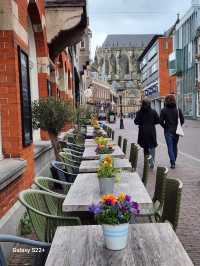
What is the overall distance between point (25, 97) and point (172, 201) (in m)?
3.53

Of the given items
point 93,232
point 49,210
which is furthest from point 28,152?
point 93,232

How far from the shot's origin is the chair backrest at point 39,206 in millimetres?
3807

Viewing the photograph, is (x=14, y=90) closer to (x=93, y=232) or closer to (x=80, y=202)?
(x=80, y=202)

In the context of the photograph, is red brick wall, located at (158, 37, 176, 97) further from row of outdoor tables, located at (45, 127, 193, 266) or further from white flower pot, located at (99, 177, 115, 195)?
row of outdoor tables, located at (45, 127, 193, 266)

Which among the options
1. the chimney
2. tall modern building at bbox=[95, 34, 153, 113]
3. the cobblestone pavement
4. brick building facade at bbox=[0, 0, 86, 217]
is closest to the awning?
the cobblestone pavement

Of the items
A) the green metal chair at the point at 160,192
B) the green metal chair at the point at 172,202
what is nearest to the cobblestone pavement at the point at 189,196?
the green metal chair at the point at 160,192

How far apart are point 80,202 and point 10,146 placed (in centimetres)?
227

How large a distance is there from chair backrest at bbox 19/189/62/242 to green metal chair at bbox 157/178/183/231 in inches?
47.3

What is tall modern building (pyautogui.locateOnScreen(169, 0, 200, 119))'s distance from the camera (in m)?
51.4

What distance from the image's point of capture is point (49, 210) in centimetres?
470

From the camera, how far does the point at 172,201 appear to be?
4.12m

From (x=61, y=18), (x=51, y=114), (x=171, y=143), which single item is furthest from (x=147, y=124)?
(x=61, y=18)

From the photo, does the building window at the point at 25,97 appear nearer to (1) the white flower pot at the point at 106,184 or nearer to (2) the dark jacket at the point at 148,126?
(1) the white flower pot at the point at 106,184

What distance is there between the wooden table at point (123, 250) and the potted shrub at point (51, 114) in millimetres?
5440
